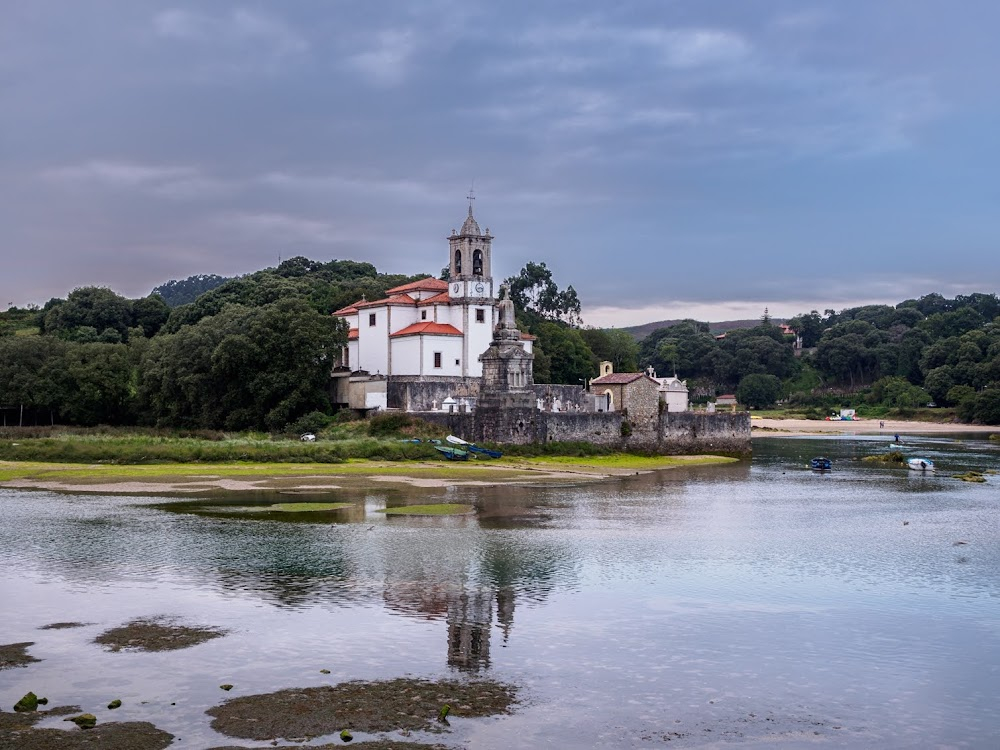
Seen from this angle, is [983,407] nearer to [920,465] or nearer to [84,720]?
[920,465]

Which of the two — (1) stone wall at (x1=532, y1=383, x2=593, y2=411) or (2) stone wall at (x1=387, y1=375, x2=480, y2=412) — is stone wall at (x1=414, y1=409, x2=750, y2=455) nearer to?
(2) stone wall at (x1=387, y1=375, x2=480, y2=412)

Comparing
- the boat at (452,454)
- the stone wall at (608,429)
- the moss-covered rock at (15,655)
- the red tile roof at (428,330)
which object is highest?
the red tile roof at (428,330)

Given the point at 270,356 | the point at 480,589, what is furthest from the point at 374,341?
the point at 480,589

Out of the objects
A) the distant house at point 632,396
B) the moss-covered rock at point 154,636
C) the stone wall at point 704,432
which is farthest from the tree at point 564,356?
the moss-covered rock at point 154,636

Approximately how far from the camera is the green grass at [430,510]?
149ft

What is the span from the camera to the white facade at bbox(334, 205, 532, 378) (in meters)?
88.1

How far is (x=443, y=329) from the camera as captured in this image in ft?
290

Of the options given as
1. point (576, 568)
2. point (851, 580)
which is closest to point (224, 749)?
point (576, 568)

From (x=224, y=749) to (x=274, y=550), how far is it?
59.9ft

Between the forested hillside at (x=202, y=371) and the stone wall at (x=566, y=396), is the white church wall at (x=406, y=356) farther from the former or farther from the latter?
the stone wall at (x=566, y=396)

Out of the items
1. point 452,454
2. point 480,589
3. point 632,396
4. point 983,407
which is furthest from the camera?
point 983,407

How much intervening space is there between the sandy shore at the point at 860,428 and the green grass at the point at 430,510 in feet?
298

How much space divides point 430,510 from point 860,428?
110 m

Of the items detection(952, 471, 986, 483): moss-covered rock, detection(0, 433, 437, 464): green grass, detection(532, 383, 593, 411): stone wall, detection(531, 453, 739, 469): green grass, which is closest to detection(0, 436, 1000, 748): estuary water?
detection(0, 433, 437, 464): green grass
